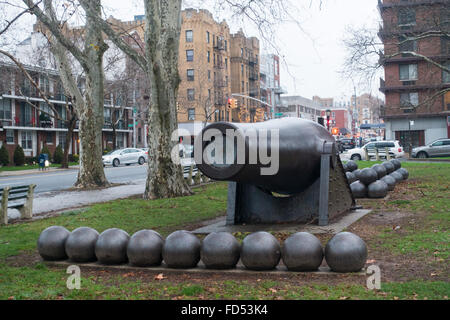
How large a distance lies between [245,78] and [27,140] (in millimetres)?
34965

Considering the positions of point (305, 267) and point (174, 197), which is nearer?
point (305, 267)

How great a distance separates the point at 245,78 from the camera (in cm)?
7888

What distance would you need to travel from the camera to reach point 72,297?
17.1 ft

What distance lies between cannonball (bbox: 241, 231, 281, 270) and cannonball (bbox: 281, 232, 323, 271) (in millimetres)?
145

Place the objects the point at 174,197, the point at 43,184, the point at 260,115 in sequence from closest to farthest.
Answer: the point at 174,197, the point at 43,184, the point at 260,115

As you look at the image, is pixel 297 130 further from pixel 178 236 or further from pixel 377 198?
pixel 377 198

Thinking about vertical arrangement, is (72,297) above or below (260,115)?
below

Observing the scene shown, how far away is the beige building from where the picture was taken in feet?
238

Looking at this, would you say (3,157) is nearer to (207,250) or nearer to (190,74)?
(190,74)

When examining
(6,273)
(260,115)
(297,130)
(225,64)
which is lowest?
(6,273)

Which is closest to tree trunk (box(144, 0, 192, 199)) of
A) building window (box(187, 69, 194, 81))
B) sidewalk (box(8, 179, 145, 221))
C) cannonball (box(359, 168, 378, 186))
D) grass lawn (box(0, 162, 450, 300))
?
sidewalk (box(8, 179, 145, 221))

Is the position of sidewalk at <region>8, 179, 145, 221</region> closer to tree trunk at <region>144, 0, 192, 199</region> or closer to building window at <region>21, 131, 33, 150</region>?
tree trunk at <region>144, 0, 192, 199</region>
